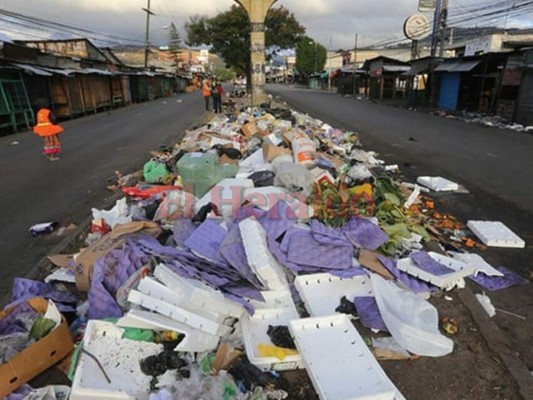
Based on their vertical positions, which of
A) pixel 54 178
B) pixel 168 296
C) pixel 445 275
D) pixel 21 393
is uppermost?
pixel 168 296

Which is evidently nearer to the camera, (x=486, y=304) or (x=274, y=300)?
(x=274, y=300)

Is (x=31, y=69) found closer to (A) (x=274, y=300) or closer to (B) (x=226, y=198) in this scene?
(B) (x=226, y=198)

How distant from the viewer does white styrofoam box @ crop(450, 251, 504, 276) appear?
11.4ft

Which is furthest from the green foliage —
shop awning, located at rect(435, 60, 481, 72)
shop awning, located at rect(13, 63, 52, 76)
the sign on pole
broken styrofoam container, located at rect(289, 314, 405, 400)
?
broken styrofoam container, located at rect(289, 314, 405, 400)

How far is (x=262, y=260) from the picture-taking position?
289cm

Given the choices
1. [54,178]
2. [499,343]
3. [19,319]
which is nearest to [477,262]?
[499,343]

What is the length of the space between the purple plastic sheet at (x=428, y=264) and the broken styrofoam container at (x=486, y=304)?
29cm

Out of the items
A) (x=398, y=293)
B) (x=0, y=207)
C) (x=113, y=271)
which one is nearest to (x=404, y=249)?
(x=398, y=293)

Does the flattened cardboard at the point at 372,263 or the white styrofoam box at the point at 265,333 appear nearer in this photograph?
the white styrofoam box at the point at 265,333

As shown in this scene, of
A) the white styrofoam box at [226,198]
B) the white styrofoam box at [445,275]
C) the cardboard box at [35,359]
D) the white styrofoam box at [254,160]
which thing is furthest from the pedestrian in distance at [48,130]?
the white styrofoam box at [445,275]

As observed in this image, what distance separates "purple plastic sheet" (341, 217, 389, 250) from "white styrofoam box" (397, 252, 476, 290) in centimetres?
33

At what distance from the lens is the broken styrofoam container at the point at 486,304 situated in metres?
2.95

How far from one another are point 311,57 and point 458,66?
51.6 m

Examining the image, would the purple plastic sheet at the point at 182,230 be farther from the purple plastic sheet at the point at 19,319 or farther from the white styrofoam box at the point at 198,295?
the purple plastic sheet at the point at 19,319
